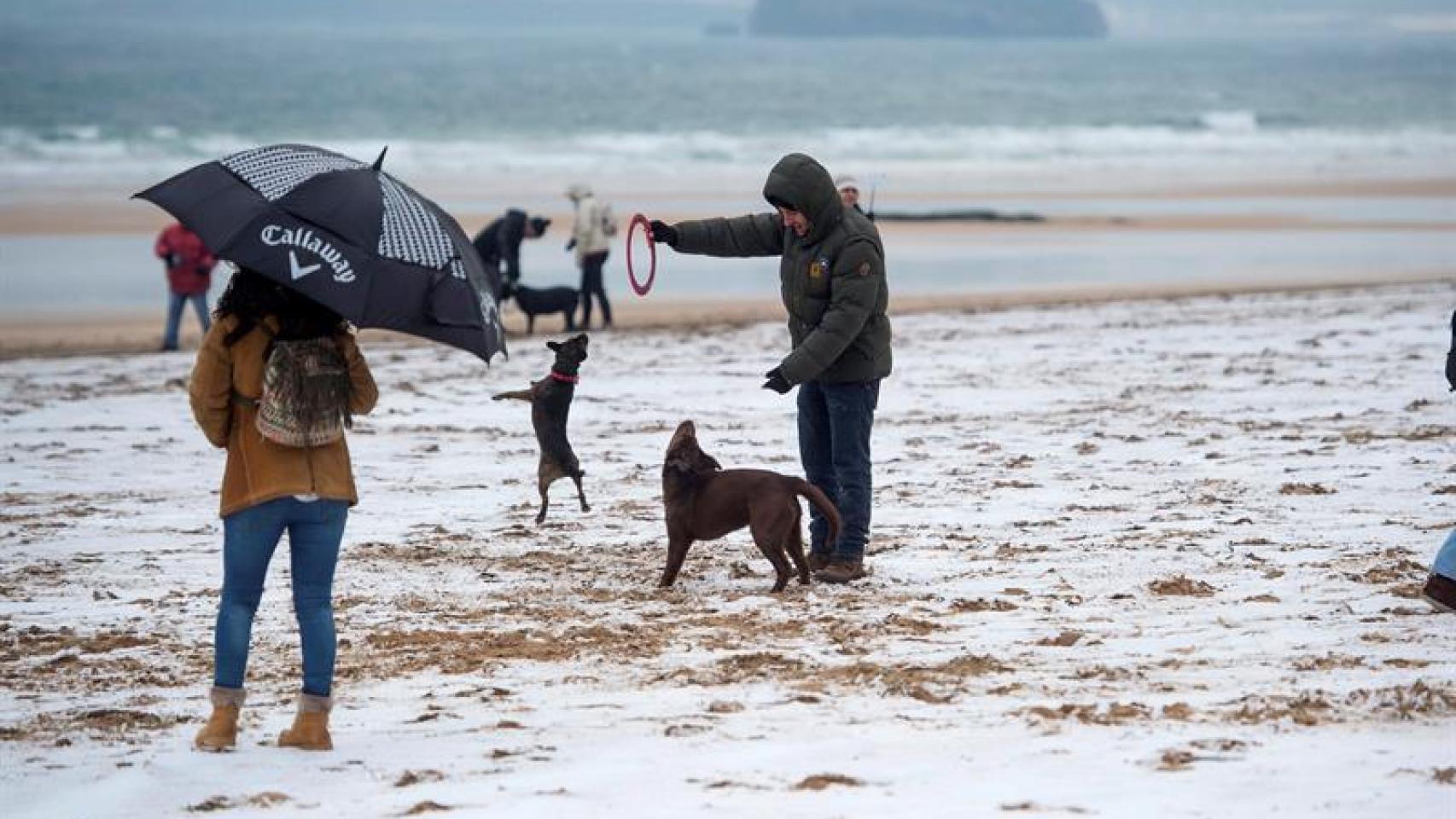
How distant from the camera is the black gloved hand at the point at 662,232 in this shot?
8.17m

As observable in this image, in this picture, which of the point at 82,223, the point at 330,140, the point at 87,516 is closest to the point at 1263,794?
the point at 87,516

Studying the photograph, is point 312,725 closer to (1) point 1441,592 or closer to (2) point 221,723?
(2) point 221,723

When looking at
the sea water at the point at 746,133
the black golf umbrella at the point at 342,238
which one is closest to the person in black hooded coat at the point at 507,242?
the sea water at the point at 746,133

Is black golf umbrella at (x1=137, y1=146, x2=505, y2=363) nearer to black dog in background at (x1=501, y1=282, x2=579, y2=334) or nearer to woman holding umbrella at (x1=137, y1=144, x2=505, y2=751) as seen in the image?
woman holding umbrella at (x1=137, y1=144, x2=505, y2=751)

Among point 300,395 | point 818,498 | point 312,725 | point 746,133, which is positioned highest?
point 746,133

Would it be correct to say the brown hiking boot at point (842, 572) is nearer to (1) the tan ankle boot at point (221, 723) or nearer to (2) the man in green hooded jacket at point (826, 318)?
(2) the man in green hooded jacket at point (826, 318)

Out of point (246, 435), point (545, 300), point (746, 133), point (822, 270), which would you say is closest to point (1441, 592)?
point (822, 270)

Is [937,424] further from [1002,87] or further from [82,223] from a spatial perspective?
[1002,87]

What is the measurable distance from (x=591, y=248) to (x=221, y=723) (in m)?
14.0

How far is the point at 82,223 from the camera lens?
33531 millimetres

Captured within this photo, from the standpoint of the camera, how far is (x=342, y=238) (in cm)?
594

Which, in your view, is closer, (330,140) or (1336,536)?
(1336,536)

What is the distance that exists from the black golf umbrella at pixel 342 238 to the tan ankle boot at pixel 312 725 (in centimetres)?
112

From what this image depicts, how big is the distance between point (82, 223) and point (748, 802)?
30.2m
